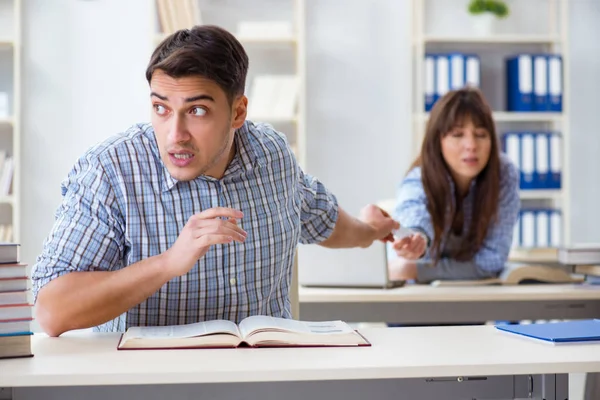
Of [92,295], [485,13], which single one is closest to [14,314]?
[92,295]

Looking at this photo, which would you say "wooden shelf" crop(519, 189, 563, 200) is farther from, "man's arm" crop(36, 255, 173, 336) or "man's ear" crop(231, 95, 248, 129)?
"man's arm" crop(36, 255, 173, 336)

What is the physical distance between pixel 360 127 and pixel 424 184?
1.86 m

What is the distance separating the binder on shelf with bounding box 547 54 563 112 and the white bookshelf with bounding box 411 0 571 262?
3cm

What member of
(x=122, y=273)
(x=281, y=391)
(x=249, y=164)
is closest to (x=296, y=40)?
(x=249, y=164)

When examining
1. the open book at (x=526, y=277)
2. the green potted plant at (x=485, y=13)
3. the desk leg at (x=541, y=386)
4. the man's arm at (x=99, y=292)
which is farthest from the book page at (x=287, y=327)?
the green potted plant at (x=485, y=13)

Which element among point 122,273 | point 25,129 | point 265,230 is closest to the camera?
point 122,273

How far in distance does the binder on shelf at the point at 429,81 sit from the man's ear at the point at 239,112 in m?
2.84

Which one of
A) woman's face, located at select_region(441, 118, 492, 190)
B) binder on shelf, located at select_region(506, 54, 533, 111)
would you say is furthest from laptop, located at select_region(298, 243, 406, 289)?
binder on shelf, located at select_region(506, 54, 533, 111)

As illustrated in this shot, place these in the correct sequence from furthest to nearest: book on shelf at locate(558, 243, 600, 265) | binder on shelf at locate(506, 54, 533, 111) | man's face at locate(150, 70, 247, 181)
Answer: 1. binder on shelf at locate(506, 54, 533, 111)
2. book on shelf at locate(558, 243, 600, 265)
3. man's face at locate(150, 70, 247, 181)

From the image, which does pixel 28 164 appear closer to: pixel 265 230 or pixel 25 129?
pixel 25 129

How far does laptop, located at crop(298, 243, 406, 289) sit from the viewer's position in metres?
2.62

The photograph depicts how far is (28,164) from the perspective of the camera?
15.5 ft

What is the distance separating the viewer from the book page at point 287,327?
1.42 metres

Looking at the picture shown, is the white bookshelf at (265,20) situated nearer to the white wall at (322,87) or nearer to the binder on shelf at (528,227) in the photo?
the white wall at (322,87)
